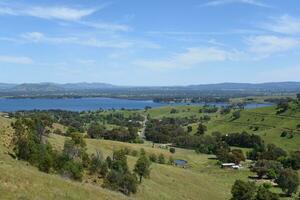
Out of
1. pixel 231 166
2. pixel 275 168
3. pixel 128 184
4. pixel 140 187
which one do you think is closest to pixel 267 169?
pixel 275 168

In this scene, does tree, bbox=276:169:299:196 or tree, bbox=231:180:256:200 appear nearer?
tree, bbox=231:180:256:200

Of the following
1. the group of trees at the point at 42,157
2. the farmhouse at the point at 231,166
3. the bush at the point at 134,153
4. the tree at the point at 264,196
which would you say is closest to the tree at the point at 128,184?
the group of trees at the point at 42,157

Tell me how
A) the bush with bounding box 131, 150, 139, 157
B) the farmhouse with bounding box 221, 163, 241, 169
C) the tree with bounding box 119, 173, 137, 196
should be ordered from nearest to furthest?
the tree with bounding box 119, 173, 137, 196
the bush with bounding box 131, 150, 139, 157
the farmhouse with bounding box 221, 163, 241, 169

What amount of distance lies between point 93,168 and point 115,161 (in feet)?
31.8

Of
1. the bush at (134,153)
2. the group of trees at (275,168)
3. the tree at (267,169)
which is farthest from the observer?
the bush at (134,153)

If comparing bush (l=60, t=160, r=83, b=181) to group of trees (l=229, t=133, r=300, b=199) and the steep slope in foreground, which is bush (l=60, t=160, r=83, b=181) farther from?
group of trees (l=229, t=133, r=300, b=199)

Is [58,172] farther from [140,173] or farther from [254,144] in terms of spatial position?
[254,144]

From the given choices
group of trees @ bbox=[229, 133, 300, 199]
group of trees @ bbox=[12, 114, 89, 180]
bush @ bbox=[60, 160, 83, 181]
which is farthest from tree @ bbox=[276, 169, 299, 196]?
bush @ bbox=[60, 160, 83, 181]

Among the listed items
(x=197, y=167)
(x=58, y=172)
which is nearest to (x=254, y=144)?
(x=197, y=167)

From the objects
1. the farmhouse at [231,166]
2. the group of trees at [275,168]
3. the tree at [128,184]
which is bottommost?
the farmhouse at [231,166]

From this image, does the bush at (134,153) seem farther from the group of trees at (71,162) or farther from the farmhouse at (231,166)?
the group of trees at (71,162)

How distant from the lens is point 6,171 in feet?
141

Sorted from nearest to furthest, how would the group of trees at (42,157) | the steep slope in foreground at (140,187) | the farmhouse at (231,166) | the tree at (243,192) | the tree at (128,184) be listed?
the steep slope in foreground at (140,187), the group of trees at (42,157), the tree at (128,184), the tree at (243,192), the farmhouse at (231,166)

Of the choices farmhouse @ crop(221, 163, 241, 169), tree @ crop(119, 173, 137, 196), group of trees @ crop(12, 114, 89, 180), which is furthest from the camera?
farmhouse @ crop(221, 163, 241, 169)
